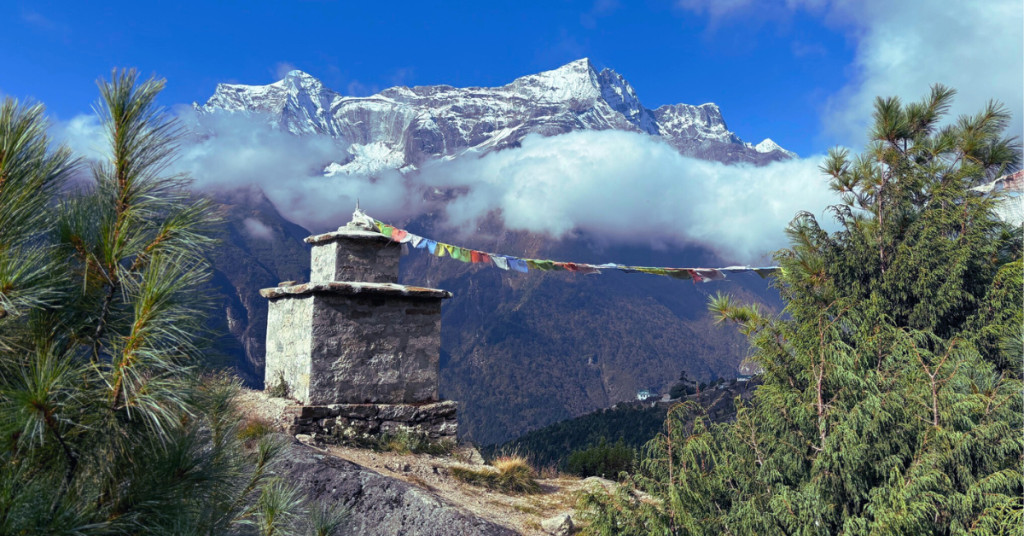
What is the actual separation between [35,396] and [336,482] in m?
4.84

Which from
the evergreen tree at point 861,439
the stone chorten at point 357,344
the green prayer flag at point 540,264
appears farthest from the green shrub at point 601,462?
the evergreen tree at point 861,439

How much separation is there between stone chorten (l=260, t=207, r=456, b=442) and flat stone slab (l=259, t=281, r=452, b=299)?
0.6 inches

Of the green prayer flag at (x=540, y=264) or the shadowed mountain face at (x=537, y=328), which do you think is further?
the shadowed mountain face at (x=537, y=328)

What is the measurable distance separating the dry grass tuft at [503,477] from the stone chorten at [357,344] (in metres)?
1.13

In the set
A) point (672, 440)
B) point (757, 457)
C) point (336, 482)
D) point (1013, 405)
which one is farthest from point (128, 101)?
point (1013, 405)

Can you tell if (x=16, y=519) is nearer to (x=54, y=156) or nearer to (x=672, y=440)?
(x=54, y=156)

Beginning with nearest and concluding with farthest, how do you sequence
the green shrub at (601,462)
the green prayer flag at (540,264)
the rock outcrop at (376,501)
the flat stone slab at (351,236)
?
the rock outcrop at (376,501), the flat stone slab at (351,236), the green prayer flag at (540,264), the green shrub at (601,462)

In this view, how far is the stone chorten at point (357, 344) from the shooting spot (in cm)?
863

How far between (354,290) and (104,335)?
6.60 metres

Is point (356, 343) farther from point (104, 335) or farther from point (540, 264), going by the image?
point (104, 335)

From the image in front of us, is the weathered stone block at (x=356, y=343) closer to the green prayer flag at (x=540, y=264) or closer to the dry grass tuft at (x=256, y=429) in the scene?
the dry grass tuft at (x=256, y=429)

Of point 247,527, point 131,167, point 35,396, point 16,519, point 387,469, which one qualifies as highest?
point 131,167

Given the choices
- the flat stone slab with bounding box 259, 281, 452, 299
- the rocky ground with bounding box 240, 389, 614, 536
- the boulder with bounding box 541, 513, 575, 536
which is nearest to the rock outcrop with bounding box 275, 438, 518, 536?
the rocky ground with bounding box 240, 389, 614, 536

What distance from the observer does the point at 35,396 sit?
190 cm
